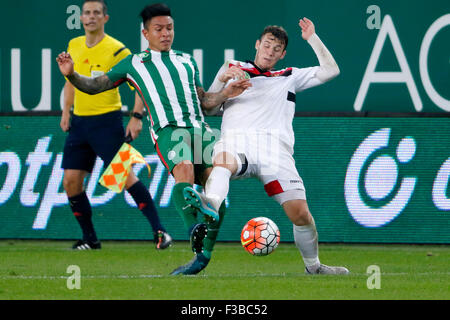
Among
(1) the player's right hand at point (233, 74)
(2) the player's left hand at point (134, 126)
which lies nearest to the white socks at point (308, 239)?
(1) the player's right hand at point (233, 74)

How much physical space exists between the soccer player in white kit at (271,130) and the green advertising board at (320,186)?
9.68ft

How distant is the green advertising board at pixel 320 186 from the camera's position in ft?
34.9

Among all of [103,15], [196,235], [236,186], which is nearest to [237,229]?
[236,186]

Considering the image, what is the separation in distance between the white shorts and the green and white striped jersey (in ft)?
1.10

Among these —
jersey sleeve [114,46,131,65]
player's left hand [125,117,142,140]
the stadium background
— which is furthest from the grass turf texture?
jersey sleeve [114,46,131,65]

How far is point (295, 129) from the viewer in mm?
10812

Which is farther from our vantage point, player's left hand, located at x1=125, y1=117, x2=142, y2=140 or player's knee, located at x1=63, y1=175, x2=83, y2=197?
player's knee, located at x1=63, y1=175, x2=83, y2=197

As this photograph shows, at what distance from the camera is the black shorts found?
9922 millimetres

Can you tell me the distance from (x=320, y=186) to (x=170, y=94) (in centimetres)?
346

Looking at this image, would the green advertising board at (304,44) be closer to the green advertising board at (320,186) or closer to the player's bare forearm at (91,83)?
the green advertising board at (320,186)

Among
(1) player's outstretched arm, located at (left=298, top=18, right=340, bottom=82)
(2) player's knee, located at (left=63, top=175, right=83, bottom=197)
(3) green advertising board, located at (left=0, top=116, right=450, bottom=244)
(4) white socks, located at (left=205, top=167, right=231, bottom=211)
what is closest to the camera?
(4) white socks, located at (left=205, top=167, right=231, bottom=211)

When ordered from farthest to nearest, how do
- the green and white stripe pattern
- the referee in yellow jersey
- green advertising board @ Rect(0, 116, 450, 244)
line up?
green advertising board @ Rect(0, 116, 450, 244) < the referee in yellow jersey < the green and white stripe pattern

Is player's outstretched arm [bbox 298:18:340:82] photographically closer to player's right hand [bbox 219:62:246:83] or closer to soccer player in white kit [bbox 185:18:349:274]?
soccer player in white kit [bbox 185:18:349:274]
